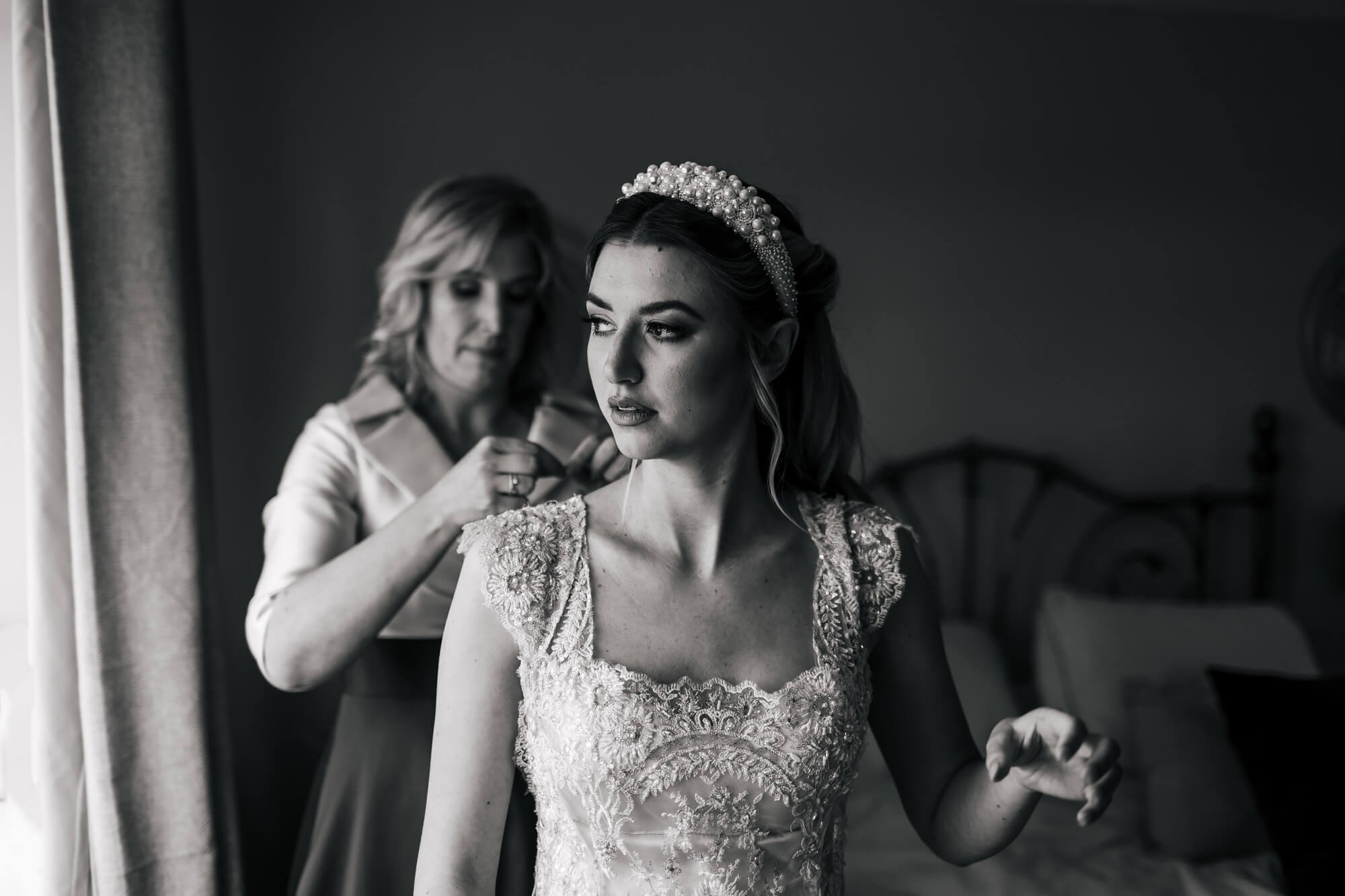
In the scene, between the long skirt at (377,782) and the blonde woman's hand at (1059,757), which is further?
the long skirt at (377,782)

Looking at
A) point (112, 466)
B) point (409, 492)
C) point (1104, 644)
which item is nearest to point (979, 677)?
point (1104, 644)

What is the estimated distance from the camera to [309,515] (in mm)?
1697

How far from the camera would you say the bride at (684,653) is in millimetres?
1181

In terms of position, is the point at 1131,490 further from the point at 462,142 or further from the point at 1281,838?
the point at 462,142

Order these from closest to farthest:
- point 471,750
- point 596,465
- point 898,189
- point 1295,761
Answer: point 471,750, point 596,465, point 1295,761, point 898,189

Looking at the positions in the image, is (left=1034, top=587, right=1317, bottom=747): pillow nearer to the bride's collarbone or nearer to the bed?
the bed

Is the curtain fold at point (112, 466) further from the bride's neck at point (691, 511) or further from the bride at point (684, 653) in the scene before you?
the bride's neck at point (691, 511)

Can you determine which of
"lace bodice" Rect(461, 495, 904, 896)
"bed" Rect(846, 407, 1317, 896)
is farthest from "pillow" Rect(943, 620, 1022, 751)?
"lace bodice" Rect(461, 495, 904, 896)

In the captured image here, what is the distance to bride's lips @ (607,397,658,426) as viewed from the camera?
1193 millimetres

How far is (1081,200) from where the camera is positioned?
2926 mm

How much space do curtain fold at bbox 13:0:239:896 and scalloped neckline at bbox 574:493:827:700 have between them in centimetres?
76

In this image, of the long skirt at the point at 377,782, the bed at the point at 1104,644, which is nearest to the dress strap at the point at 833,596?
the long skirt at the point at 377,782

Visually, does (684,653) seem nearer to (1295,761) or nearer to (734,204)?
(734,204)

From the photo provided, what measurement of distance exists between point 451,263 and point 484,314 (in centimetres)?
11
